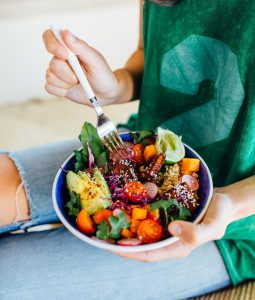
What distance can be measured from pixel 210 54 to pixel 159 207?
0.37 metres

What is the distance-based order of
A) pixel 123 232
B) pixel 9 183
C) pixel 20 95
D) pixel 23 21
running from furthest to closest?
1. pixel 20 95
2. pixel 23 21
3. pixel 9 183
4. pixel 123 232

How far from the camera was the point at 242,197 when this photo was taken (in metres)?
0.72

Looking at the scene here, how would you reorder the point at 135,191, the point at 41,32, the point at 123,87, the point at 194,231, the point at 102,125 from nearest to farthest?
the point at 194,231 → the point at 135,191 → the point at 102,125 → the point at 123,87 → the point at 41,32

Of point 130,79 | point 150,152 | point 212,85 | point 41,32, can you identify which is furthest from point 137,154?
point 41,32

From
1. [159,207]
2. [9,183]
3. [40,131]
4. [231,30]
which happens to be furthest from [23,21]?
[159,207]

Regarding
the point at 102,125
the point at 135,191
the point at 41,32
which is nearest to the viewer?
the point at 135,191

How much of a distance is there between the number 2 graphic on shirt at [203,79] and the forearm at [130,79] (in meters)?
0.11

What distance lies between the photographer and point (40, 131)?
2006 mm

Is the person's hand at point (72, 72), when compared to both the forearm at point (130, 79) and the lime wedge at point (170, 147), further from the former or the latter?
the lime wedge at point (170, 147)

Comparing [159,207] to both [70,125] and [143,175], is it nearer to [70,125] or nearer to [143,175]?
[143,175]

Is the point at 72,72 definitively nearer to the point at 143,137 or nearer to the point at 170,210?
the point at 143,137

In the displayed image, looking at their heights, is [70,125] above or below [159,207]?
below

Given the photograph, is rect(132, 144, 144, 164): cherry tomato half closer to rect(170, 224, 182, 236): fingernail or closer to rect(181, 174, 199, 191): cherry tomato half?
rect(181, 174, 199, 191): cherry tomato half

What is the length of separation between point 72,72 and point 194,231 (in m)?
0.39
